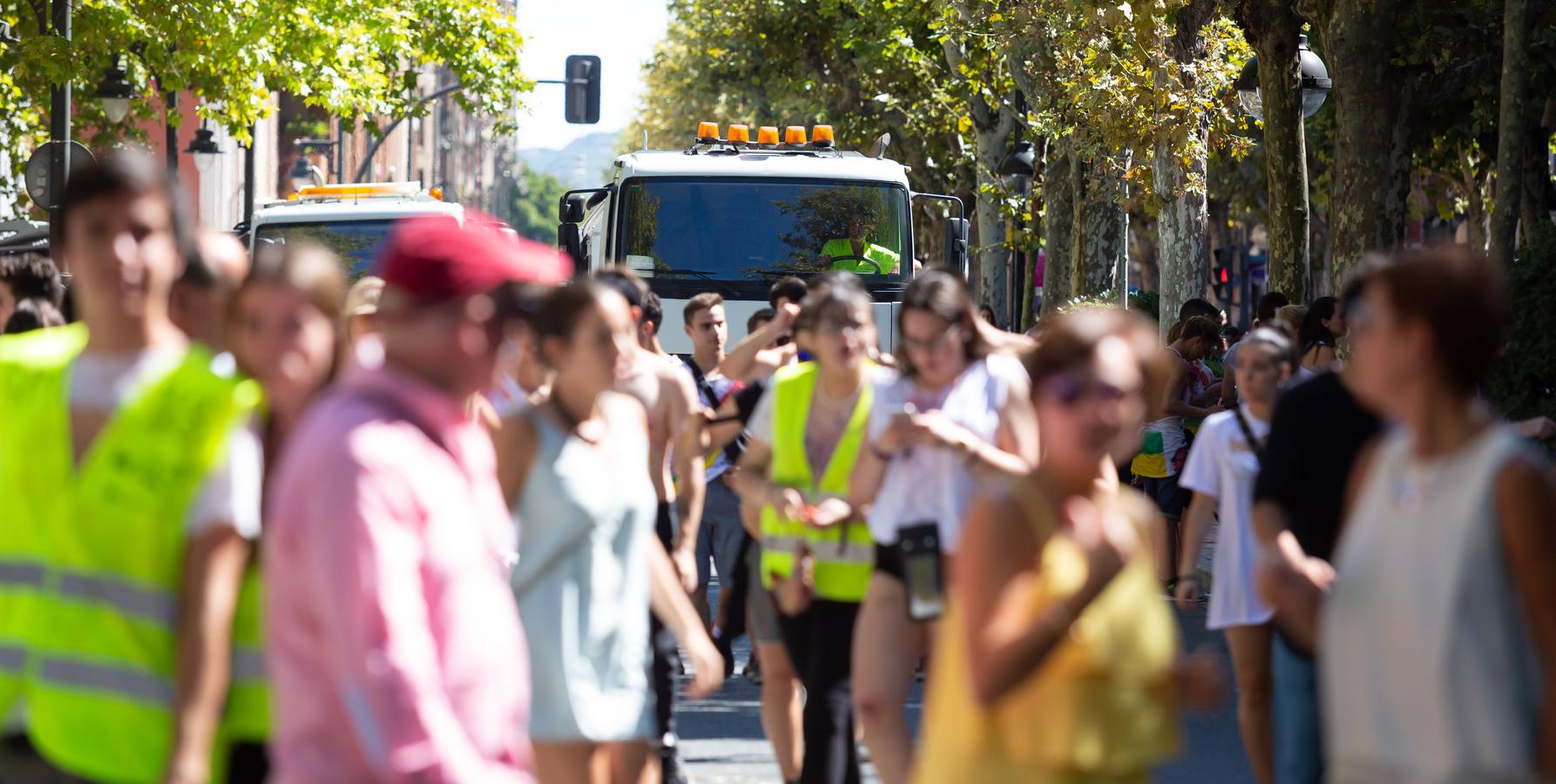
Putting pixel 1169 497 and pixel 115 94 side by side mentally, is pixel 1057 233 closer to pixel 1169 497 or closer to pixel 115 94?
pixel 115 94

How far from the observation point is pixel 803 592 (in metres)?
6.40

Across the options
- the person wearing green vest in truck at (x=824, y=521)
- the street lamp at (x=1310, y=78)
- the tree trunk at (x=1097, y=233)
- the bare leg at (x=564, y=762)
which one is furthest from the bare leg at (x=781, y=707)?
the tree trunk at (x=1097, y=233)

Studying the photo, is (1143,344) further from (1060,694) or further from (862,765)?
(862,765)

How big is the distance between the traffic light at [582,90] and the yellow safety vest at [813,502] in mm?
29621

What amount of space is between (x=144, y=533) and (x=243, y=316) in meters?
0.42

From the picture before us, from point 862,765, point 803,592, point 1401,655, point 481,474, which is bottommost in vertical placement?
point 862,765

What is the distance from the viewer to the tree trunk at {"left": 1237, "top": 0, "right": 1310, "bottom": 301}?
19.4 m

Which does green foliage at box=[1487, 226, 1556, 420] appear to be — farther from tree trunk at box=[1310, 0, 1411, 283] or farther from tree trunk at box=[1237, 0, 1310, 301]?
tree trunk at box=[1237, 0, 1310, 301]

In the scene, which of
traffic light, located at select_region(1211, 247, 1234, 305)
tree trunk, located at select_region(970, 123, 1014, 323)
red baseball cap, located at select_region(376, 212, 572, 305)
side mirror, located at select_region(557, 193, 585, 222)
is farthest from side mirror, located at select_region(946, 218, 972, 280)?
traffic light, located at select_region(1211, 247, 1234, 305)

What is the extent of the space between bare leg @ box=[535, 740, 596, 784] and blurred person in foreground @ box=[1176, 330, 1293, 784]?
2.23m

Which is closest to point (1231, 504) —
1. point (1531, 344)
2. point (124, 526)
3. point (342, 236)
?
point (124, 526)

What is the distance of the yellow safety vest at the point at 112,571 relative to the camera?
354 centimetres

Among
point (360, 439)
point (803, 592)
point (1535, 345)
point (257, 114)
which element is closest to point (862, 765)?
point (803, 592)

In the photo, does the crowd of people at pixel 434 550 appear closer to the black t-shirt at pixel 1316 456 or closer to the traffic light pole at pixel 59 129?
the black t-shirt at pixel 1316 456
